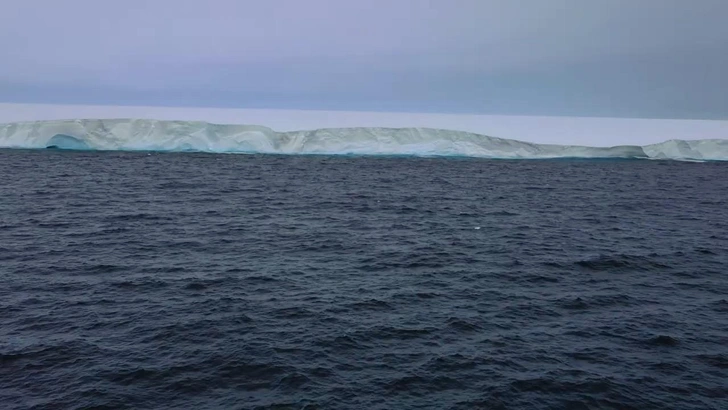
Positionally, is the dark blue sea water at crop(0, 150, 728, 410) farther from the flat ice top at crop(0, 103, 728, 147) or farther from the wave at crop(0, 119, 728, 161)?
the flat ice top at crop(0, 103, 728, 147)

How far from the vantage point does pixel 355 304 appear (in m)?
13.2

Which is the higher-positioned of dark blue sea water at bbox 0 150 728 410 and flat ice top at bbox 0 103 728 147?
flat ice top at bbox 0 103 728 147

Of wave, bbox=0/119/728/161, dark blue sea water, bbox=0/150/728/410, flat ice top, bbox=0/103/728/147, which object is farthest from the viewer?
flat ice top, bbox=0/103/728/147

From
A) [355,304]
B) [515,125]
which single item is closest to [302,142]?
[515,125]

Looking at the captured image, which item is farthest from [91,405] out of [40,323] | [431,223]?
[431,223]

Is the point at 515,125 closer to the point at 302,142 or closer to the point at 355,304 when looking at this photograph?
the point at 302,142

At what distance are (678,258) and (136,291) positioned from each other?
56.1 feet

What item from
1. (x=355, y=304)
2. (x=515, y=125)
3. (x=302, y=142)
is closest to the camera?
(x=355, y=304)

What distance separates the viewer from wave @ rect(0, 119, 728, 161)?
50.9m

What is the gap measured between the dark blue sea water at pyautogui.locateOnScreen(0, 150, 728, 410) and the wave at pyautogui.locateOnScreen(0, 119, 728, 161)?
23686 millimetres

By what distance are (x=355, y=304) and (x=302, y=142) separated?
42.8 m

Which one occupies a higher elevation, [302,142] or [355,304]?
[302,142]

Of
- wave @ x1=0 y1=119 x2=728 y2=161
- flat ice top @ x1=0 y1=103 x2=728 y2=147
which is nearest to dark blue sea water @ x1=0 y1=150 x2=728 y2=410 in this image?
wave @ x1=0 y1=119 x2=728 y2=161

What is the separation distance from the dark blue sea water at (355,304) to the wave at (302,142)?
23.7 meters
